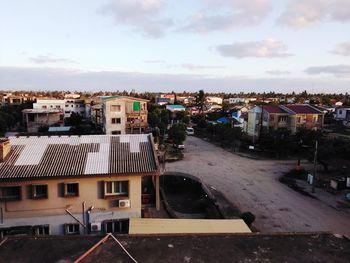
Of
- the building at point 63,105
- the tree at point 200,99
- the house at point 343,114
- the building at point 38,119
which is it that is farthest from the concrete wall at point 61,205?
the tree at point 200,99

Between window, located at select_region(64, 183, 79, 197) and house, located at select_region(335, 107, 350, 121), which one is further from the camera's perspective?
house, located at select_region(335, 107, 350, 121)

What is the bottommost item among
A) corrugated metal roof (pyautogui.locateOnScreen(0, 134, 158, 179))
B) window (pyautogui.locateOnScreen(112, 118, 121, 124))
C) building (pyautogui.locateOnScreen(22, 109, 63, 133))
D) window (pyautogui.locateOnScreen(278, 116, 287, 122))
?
building (pyautogui.locateOnScreen(22, 109, 63, 133))

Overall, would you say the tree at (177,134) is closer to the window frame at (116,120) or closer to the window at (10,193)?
Answer: the window frame at (116,120)

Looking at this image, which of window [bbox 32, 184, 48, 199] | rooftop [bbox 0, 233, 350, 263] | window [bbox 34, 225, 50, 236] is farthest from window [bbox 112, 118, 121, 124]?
rooftop [bbox 0, 233, 350, 263]

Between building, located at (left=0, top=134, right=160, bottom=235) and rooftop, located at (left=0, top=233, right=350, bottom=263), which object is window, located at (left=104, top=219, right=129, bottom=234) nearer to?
building, located at (left=0, top=134, right=160, bottom=235)

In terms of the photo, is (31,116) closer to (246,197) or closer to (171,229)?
(246,197)

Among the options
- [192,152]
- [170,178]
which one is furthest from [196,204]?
[192,152]
